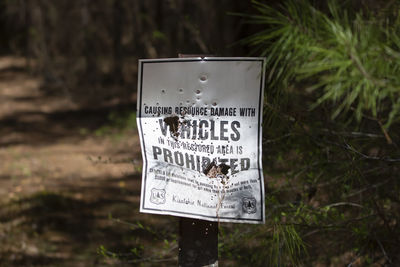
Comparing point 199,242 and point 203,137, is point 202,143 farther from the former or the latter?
point 199,242

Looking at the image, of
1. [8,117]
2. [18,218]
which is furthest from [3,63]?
[18,218]

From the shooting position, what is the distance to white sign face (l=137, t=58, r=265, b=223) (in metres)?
1.73

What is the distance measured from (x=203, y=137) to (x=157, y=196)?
32 cm

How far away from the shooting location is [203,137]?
178 centimetres

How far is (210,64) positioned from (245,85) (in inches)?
6.6

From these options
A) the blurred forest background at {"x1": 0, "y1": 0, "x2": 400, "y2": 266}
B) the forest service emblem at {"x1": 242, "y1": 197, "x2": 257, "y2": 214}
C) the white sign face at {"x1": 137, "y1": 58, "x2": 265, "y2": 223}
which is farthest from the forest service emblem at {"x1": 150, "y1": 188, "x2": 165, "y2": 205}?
the blurred forest background at {"x1": 0, "y1": 0, "x2": 400, "y2": 266}

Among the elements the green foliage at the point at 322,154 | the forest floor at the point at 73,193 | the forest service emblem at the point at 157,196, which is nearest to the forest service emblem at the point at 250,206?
the green foliage at the point at 322,154

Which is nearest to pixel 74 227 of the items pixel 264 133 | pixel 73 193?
pixel 73 193

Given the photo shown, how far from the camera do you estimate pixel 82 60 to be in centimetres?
1290

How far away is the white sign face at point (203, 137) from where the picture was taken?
1727mm

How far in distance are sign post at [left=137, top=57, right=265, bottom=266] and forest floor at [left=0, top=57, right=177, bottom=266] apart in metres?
0.51

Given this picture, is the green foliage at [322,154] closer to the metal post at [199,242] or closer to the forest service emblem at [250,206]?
the forest service emblem at [250,206]

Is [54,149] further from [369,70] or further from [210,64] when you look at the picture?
[369,70]

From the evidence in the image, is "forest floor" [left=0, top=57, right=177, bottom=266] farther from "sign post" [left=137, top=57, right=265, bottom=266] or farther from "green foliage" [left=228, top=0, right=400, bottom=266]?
"green foliage" [left=228, top=0, right=400, bottom=266]
